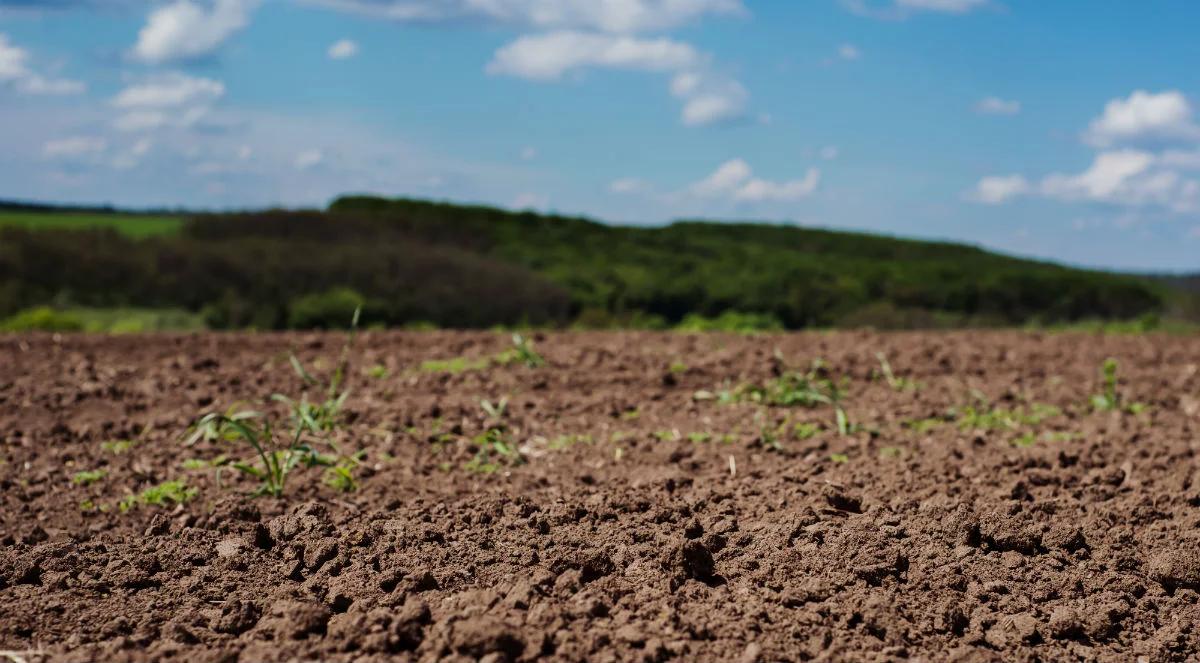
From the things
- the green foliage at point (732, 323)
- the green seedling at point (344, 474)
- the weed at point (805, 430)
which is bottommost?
the green seedling at point (344, 474)

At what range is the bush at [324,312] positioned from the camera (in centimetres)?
1184

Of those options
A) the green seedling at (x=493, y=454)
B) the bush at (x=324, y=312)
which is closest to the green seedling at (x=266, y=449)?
the green seedling at (x=493, y=454)

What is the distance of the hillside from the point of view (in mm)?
13023

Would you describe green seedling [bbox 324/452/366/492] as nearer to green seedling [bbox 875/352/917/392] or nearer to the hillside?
green seedling [bbox 875/352/917/392]

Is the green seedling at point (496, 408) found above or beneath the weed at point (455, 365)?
beneath

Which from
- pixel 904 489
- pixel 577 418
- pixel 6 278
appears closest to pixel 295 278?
pixel 6 278

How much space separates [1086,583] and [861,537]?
70 centimetres

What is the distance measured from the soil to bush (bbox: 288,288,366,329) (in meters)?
5.09

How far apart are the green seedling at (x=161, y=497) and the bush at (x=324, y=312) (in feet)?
23.8

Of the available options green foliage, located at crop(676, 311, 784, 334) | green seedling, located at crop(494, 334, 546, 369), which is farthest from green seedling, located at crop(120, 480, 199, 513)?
green foliage, located at crop(676, 311, 784, 334)

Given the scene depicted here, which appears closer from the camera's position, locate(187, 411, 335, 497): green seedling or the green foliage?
locate(187, 411, 335, 497): green seedling

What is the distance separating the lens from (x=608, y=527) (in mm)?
3457

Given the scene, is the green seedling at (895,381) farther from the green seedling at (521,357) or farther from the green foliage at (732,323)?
the green foliage at (732,323)

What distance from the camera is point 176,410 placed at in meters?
5.95
